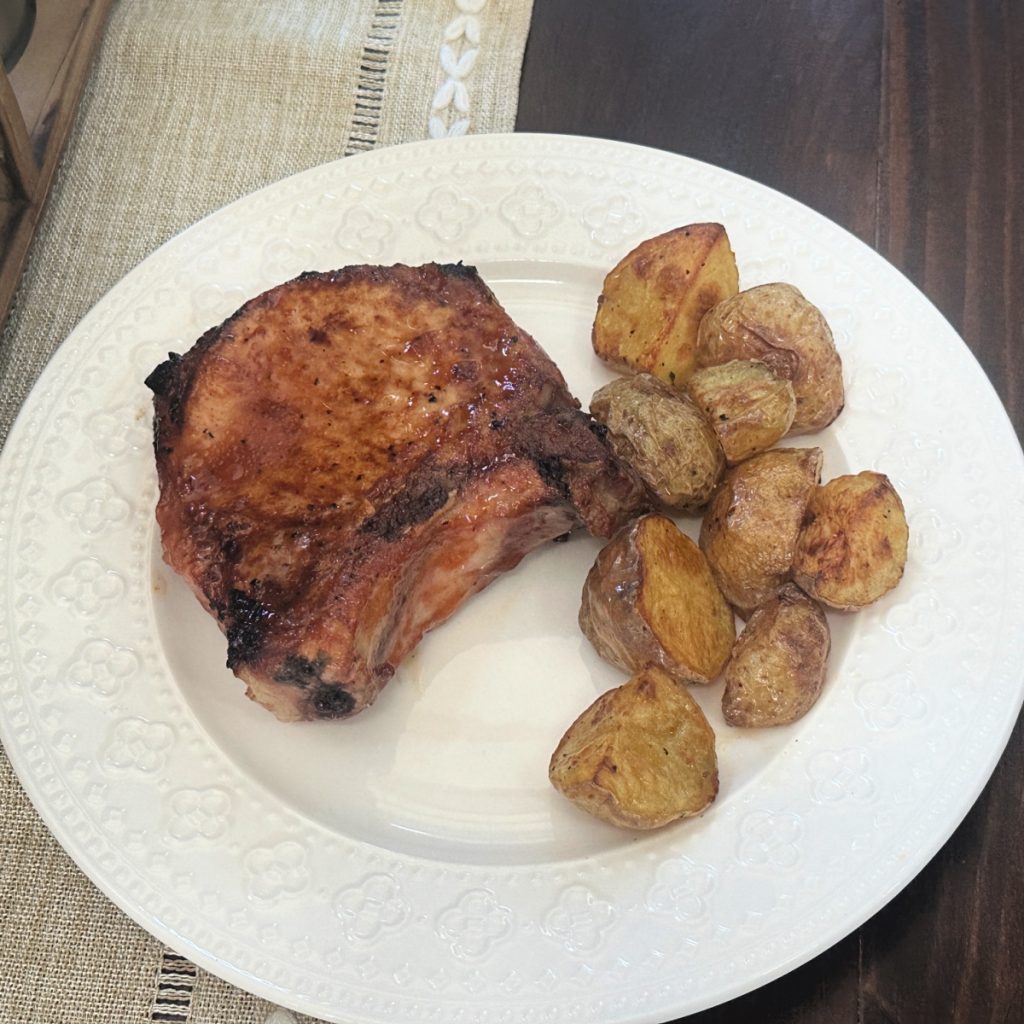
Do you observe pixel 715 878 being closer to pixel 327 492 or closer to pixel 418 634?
pixel 418 634

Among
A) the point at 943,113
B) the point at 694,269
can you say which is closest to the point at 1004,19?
the point at 943,113

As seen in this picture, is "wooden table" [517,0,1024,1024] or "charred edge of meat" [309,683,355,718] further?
"wooden table" [517,0,1024,1024]

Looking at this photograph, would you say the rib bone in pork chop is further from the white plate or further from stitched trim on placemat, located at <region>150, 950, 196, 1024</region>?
stitched trim on placemat, located at <region>150, 950, 196, 1024</region>

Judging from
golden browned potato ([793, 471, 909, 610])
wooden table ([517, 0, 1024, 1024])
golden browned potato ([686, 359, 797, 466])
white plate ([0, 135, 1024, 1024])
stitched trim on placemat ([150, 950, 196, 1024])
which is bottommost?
stitched trim on placemat ([150, 950, 196, 1024])

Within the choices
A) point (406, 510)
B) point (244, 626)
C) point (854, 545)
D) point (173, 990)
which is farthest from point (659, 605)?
point (173, 990)

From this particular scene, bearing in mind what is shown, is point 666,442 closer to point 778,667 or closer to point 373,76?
point 778,667

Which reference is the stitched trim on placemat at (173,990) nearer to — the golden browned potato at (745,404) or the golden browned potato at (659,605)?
the golden browned potato at (659,605)

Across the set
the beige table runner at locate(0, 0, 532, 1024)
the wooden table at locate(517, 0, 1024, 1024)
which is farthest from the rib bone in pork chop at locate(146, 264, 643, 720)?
the wooden table at locate(517, 0, 1024, 1024)
